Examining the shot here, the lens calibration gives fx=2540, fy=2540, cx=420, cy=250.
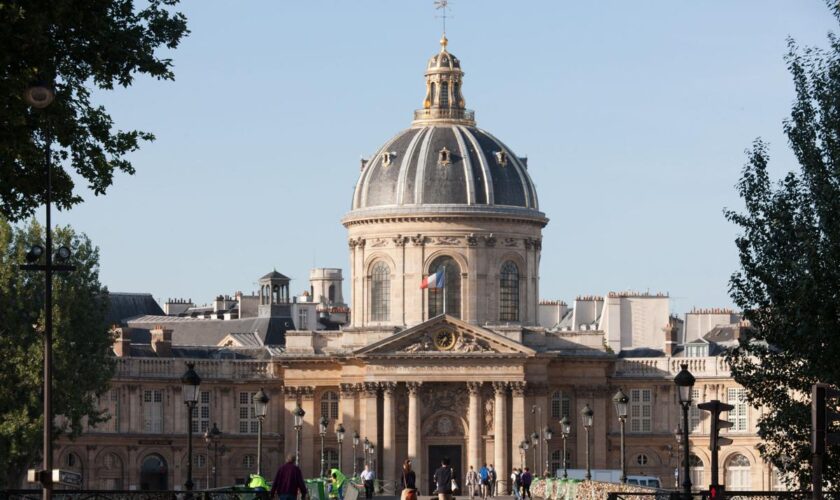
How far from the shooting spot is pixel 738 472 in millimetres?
130250

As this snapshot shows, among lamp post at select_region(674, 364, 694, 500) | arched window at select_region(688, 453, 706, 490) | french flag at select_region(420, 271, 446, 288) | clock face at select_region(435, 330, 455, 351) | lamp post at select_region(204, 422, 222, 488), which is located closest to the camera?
lamp post at select_region(674, 364, 694, 500)

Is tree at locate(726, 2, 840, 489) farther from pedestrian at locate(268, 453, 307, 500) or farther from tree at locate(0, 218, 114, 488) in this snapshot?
tree at locate(0, 218, 114, 488)

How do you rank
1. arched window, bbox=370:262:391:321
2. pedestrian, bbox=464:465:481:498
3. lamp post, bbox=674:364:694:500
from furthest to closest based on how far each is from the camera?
arched window, bbox=370:262:391:321, pedestrian, bbox=464:465:481:498, lamp post, bbox=674:364:694:500

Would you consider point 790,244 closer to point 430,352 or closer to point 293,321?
point 430,352

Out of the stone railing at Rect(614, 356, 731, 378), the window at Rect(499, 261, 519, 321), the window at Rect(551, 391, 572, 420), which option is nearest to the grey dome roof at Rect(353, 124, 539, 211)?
the window at Rect(499, 261, 519, 321)

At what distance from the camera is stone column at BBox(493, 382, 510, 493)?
4941 inches

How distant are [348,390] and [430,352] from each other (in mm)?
5283

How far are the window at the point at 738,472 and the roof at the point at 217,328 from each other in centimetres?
2886

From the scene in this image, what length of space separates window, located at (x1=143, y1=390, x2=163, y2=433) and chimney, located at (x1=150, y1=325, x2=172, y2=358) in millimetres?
2733

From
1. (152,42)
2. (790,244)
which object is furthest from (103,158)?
(790,244)

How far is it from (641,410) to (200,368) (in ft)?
75.6

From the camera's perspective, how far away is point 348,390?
12888 cm

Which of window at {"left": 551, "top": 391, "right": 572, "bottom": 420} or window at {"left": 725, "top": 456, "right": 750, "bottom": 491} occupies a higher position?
window at {"left": 551, "top": 391, "right": 572, "bottom": 420}

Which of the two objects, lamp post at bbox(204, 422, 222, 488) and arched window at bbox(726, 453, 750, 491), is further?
arched window at bbox(726, 453, 750, 491)
